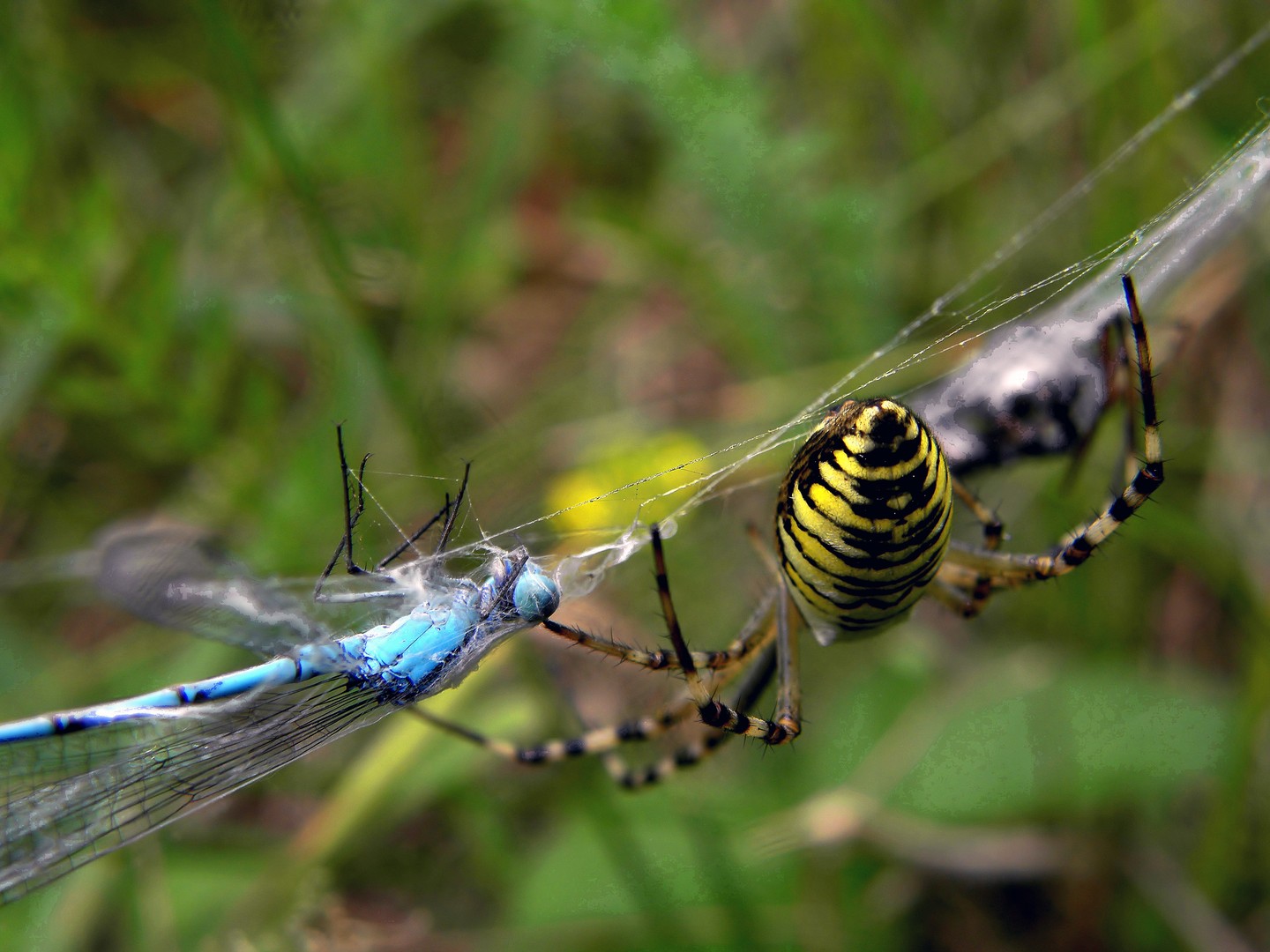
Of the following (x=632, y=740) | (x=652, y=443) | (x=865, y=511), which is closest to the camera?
(x=865, y=511)

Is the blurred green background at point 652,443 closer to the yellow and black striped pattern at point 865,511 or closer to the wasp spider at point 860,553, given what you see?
the wasp spider at point 860,553

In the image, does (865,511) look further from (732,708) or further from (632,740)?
(632,740)

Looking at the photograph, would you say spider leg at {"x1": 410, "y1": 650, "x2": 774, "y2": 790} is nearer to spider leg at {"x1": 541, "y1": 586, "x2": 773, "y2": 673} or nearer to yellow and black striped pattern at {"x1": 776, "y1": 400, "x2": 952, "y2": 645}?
spider leg at {"x1": 541, "y1": 586, "x2": 773, "y2": 673}

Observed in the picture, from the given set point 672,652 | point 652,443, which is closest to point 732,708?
point 672,652

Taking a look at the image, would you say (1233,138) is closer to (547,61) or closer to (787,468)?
(787,468)

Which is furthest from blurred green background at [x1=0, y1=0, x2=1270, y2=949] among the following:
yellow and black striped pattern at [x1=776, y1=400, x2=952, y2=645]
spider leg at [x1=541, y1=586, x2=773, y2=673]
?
yellow and black striped pattern at [x1=776, y1=400, x2=952, y2=645]

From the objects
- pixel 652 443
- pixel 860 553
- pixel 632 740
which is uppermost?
pixel 652 443

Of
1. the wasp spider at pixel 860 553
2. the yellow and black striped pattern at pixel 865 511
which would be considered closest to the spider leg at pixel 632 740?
the wasp spider at pixel 860 553
